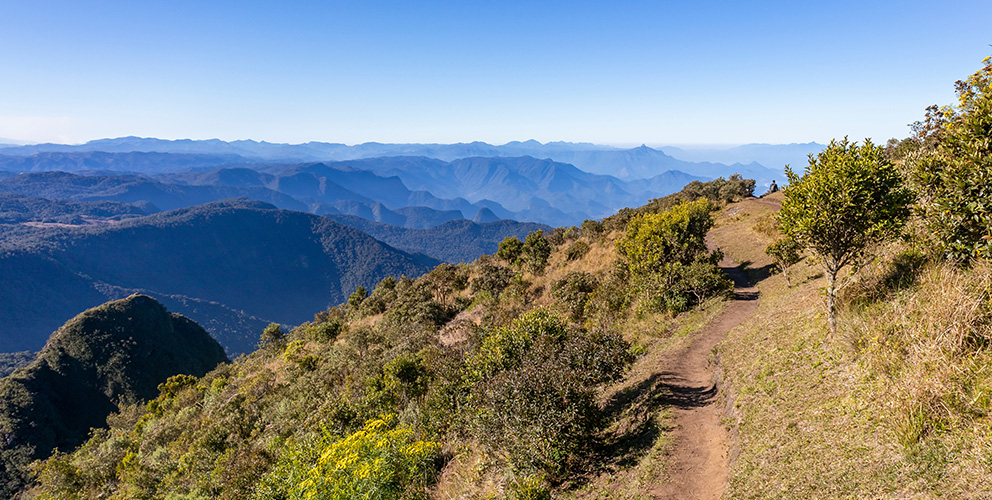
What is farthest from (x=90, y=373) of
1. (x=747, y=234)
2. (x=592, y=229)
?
(x=747, y=234)

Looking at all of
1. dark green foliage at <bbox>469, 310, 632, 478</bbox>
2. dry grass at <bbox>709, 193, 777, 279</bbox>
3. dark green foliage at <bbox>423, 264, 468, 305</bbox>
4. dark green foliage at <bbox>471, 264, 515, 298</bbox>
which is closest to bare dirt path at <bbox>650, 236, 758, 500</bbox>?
dark green foliage at <bbox>469, 310, 632, 478</bbox>

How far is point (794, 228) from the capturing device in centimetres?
1071

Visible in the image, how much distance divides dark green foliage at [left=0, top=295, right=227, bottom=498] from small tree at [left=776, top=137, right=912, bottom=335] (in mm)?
90458

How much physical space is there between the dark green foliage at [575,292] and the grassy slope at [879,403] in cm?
1138

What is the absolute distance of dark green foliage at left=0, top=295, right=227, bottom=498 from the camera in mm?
67625

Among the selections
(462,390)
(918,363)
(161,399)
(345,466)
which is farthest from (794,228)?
(161,399)

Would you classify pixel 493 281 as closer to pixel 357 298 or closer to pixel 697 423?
pixel 697 423

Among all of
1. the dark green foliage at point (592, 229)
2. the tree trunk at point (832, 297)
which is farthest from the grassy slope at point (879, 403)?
the dark green foliage at point (592, 229)

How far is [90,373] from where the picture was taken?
3391 inches

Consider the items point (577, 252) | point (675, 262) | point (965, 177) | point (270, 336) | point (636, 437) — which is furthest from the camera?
point (270, 336)

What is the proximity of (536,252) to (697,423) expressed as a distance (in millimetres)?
26596

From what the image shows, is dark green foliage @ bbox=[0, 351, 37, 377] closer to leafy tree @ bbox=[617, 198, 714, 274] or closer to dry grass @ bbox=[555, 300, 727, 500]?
leafy tree @ bbox=[617, 198, 714, 274]

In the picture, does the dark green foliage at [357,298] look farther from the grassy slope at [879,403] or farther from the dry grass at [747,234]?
the grassy slope at [879,403]

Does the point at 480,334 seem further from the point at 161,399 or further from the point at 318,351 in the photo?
the point at 161,399
